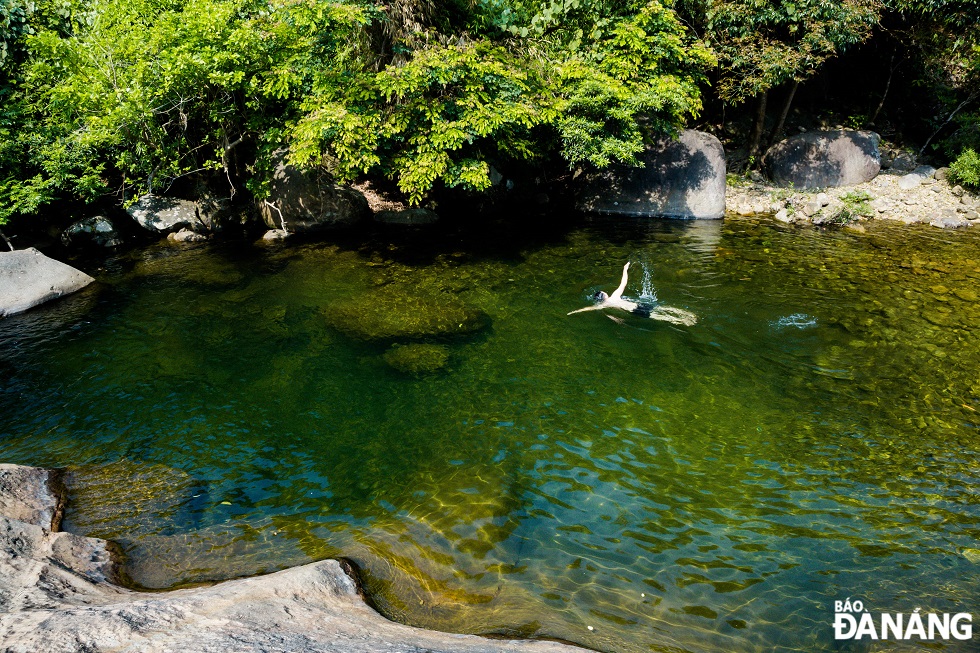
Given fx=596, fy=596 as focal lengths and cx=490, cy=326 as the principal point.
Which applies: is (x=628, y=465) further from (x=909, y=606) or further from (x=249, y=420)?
(x=249, y=420)

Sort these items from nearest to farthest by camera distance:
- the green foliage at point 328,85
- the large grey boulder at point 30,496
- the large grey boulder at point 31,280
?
the large grey boulder at point 30,496 < the large grey boulder at point 31,280 < the green foliage at point 328,85

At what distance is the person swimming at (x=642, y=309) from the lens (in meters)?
12.6

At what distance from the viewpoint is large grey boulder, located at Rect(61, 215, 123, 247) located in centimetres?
1823

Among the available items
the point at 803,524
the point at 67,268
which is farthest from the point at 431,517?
the point at 67,268

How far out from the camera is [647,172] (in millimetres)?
21641

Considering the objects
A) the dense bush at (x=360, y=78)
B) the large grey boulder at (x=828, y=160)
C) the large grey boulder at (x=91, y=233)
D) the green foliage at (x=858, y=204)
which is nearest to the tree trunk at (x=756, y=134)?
the large grey boulder at (x=828, y=160)

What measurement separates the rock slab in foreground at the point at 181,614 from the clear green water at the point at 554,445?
0.60 m

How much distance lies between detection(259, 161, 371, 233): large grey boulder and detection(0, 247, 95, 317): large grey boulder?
5.95 m

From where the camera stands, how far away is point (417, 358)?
36.1 ft

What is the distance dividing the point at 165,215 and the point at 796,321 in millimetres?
18075

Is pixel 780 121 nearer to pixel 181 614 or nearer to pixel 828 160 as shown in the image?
pixel 828 160

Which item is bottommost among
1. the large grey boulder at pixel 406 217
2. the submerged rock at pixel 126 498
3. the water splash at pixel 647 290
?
the submerged rock at pixel 126 498

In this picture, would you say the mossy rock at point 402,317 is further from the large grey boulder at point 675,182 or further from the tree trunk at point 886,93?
the tree trunk at point 886,93

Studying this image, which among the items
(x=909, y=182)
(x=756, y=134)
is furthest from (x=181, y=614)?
(x=909, y=182)
